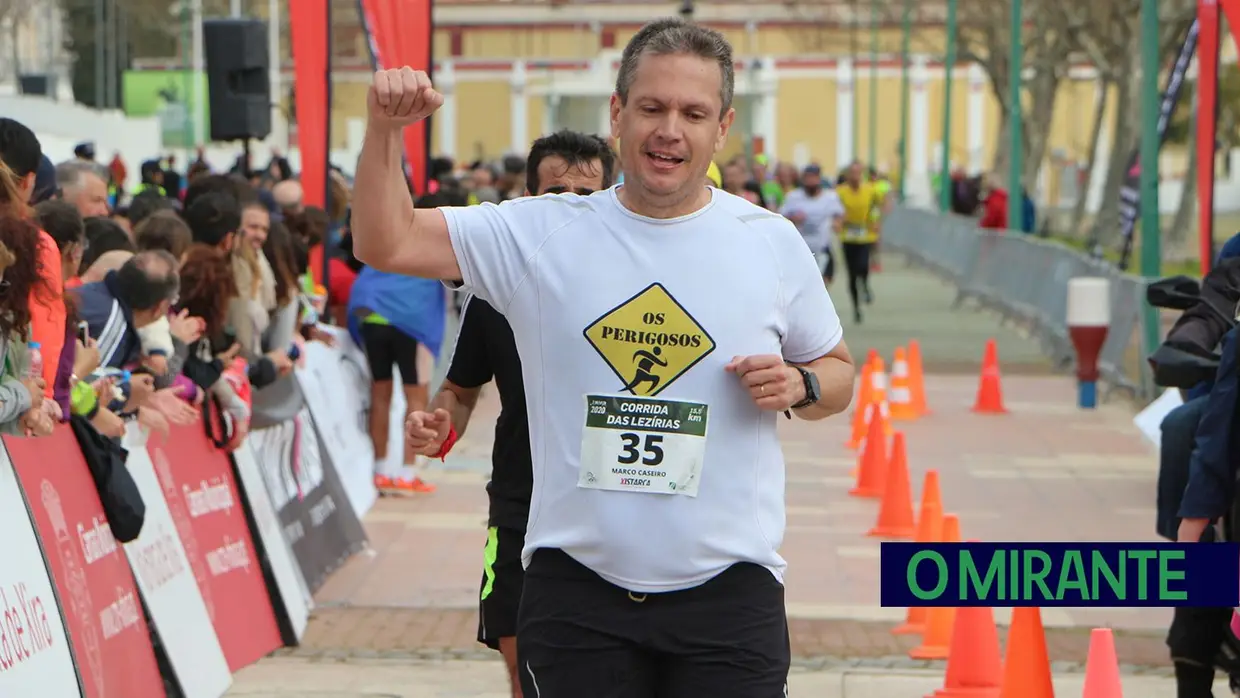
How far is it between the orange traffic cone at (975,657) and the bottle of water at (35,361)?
10.6ft

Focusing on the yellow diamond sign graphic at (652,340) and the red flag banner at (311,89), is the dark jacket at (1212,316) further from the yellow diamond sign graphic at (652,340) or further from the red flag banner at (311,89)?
the red flag banner at (311,89)

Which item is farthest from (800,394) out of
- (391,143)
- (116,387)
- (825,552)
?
(825,552)

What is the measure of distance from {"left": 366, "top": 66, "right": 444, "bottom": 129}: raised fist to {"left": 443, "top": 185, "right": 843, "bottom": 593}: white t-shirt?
0.39 m

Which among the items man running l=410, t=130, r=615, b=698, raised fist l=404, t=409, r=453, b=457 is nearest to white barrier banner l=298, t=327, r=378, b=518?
man running l=410, t=130, r=615, b=698

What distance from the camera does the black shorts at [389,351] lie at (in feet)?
42.2

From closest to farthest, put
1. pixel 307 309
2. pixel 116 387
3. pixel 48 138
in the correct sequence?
pixel 116 387 → pixel 307 309 → pixel 48 138

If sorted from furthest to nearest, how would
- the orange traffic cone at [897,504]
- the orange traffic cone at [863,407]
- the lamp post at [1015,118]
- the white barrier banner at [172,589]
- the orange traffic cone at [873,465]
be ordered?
the lamp post at [1015,118] → the orange traffic cone at [863,407] → the orange traffic cone at [873,465] → the orange traffic cone at [897,504] → the white barrier banner at [172,589]

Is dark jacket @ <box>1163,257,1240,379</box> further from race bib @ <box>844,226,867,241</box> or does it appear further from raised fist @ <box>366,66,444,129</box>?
race bib @ <box>844,226,867,241</box>

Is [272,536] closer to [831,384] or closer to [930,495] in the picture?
[930,495]

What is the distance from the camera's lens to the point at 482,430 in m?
16.7

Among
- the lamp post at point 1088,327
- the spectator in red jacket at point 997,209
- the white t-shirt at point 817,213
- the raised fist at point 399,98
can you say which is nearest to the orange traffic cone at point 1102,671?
the raised fist at point 399,98

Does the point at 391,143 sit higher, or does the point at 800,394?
the point at 391,143

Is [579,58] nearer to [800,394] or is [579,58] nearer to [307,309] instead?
[307,309]

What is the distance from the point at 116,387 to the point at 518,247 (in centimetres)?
367
